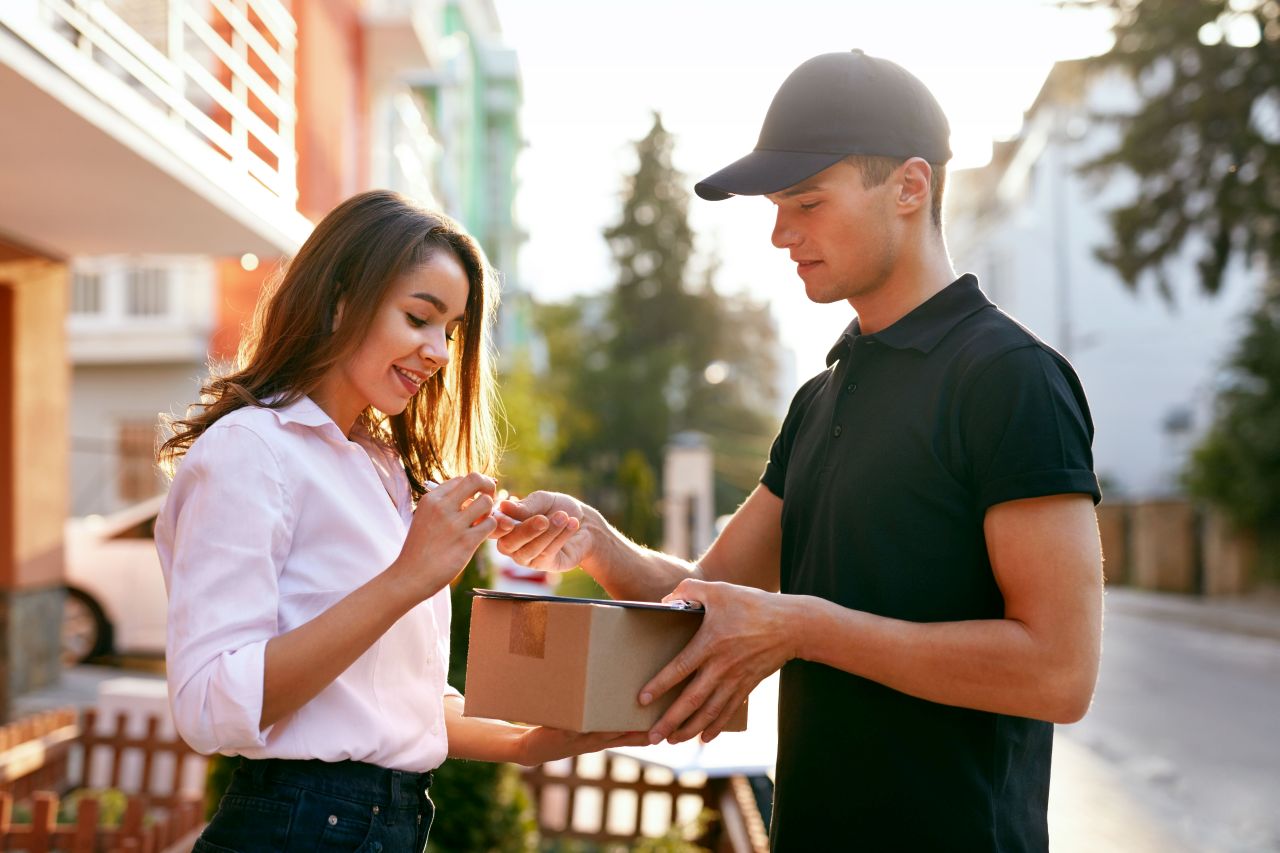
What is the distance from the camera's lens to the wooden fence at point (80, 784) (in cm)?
421

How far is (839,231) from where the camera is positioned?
2320mm

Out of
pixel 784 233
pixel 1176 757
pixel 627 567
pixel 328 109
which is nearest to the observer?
pixel 784 233

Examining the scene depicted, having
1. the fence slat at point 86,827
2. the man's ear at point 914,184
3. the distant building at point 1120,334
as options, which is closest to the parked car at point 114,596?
the fence slat at point 86,827

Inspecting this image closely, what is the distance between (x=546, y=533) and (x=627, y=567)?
0.81 ft

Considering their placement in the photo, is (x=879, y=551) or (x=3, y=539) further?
(x=3, y=539)

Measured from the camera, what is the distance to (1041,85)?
1307 inches

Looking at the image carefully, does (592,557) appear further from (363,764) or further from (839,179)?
(839,179)

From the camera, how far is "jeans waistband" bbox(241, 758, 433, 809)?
2.12m

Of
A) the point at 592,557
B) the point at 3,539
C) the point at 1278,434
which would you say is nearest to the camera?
the point at 592,557

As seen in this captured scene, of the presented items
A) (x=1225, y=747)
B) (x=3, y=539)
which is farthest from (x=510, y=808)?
(x=1225, y=747)

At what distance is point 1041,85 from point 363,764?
3415 cm

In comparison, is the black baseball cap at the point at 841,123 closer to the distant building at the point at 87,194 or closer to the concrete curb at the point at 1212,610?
the distant building at the point at 87,194

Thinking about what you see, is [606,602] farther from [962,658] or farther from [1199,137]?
[1199,137]

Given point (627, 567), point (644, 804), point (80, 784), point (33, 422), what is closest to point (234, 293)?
point (33, 422)
